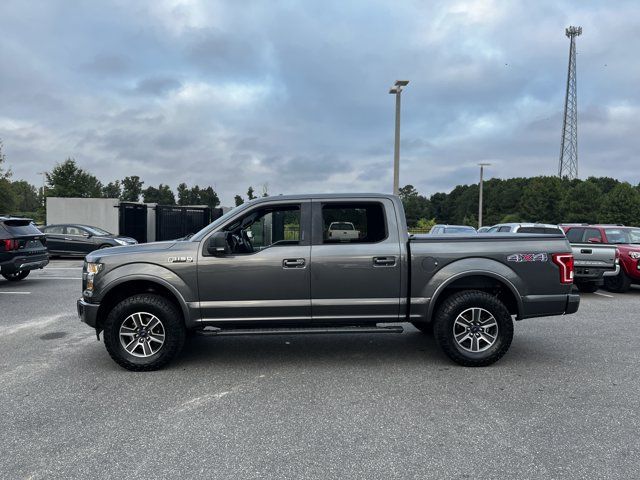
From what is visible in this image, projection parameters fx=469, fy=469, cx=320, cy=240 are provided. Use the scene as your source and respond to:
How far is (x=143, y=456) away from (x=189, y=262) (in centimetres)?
221

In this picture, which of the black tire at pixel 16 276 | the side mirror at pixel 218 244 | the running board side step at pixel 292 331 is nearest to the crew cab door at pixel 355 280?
the running board side step at pixel 292 331

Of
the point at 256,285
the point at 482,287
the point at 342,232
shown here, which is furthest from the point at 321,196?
the point at 482,287

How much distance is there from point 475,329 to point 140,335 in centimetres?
368

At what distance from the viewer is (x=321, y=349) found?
5961 millimetres

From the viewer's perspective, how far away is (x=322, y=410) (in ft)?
13.2

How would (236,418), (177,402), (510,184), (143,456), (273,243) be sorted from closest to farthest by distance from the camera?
(143,456) < (236,418) < (177,402) < (273,243) < (510,184)

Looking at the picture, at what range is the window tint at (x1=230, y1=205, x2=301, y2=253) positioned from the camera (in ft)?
17.8

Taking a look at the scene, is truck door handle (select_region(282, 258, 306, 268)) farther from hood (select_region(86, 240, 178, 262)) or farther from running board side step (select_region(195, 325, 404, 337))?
hood (select_region(86, 240, 178, 262))

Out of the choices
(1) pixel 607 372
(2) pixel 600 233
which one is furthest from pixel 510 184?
(1) pixel 607 372

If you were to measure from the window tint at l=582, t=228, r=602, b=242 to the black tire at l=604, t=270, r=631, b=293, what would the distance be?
3.14 feet

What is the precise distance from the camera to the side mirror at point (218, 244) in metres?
4.96

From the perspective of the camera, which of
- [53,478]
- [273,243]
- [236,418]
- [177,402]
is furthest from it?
[273,243]

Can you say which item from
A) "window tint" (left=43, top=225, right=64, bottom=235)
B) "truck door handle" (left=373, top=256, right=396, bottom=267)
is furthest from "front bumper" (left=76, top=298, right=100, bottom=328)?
"window tint" (left=43, top=225, right=64, bottom=235)

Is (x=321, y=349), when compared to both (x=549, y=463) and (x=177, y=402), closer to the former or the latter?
(x=177, y=402)
